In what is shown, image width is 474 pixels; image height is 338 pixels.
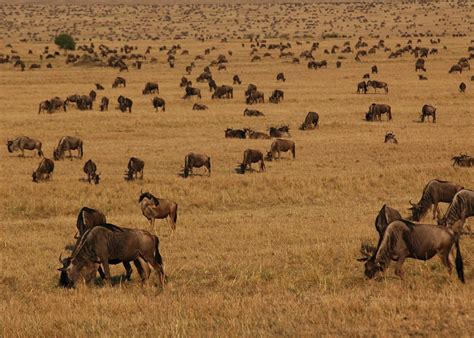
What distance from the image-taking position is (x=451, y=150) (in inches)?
1156

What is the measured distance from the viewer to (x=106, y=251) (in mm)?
12484

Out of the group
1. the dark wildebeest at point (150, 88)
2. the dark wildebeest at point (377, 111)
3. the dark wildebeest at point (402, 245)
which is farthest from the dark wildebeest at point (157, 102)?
the dark wildebeest at point (402, 245)

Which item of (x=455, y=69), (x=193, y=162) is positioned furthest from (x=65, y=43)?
(x=193, y=162)

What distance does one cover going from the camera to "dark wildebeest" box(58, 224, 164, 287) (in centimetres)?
1245

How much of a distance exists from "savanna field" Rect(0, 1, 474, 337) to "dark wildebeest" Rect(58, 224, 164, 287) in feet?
1.03

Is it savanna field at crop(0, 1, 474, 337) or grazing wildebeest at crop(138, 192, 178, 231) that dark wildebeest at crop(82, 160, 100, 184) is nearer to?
savanna field at crop(0, 1, 474, 337)

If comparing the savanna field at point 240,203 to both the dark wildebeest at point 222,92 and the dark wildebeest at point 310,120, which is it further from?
the dark wildebeest at point 222,92

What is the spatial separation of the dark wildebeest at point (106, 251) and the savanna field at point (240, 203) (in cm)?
31

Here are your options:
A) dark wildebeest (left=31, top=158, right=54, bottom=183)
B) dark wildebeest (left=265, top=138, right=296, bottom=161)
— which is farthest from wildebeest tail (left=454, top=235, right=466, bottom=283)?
dark wildebeest (left=265, top=138, right=296, bottom=161)

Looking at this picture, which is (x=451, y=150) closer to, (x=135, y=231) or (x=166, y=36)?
(x=135, y=231)

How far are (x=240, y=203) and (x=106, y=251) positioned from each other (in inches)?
428

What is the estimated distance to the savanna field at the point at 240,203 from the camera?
9.78 meters

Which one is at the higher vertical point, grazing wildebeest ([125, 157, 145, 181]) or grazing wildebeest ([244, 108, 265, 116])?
grazing wildebeest ([125, 157, 145, 181])

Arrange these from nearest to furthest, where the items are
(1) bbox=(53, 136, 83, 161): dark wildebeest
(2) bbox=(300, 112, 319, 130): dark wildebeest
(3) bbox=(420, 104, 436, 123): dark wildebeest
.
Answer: (1) bbox=(53, 136, 83, 161): dark wildebeest, (2) bbox=(300, 112, 319, 130): dark wildebeest, (3) bbox=(420, 104, 436, 123): dark wildebeest
